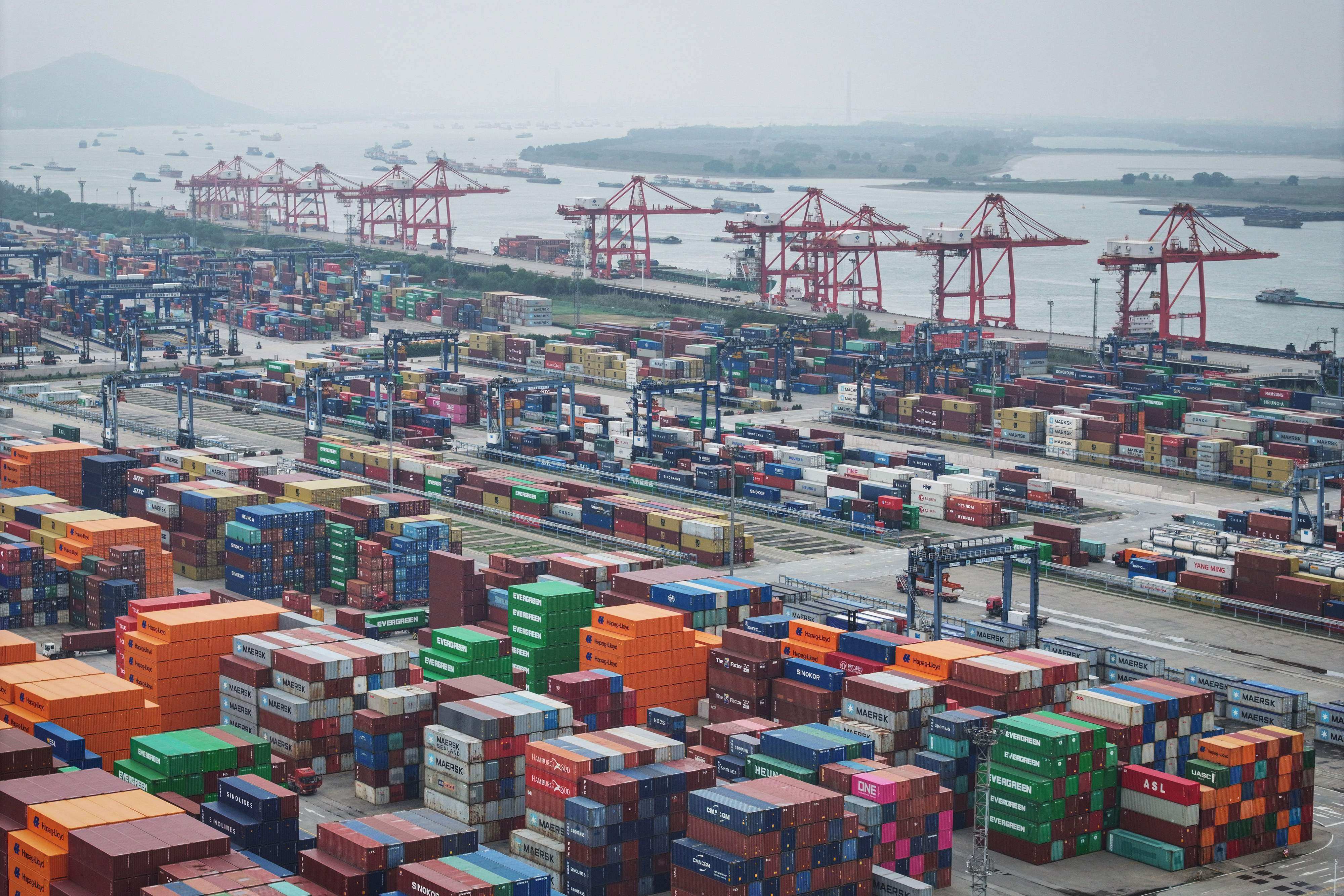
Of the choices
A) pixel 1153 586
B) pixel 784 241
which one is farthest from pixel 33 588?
pixel 784 241

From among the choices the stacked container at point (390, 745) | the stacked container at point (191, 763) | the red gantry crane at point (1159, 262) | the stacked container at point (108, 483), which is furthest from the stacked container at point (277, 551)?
the red gantry crane at point (1159, 262)

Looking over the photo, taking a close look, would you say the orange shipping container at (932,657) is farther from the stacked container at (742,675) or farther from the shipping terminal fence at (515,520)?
the shipping terminal fence at (515,520)

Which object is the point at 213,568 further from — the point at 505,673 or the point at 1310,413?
the point at 1310,413

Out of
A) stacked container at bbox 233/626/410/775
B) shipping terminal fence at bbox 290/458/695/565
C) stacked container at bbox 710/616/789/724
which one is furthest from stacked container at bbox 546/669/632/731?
shipping terminal fence at bbox 290/458/695/565

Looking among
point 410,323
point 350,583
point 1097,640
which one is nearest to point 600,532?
point 350,583

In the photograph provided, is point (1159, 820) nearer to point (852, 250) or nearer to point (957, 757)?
point (957, 757)

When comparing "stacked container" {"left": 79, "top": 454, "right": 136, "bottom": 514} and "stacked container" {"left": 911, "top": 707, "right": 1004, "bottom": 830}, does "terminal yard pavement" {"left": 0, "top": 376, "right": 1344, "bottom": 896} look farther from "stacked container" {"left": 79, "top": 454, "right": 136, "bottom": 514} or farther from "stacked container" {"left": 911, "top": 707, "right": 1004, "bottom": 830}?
"stacked container" {"left": 79, "top": 454, "right": 136, "bottom": 514}

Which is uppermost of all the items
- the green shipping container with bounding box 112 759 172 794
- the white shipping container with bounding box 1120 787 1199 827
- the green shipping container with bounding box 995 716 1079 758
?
the green shipping container with bounding box 995 716 1079 758
